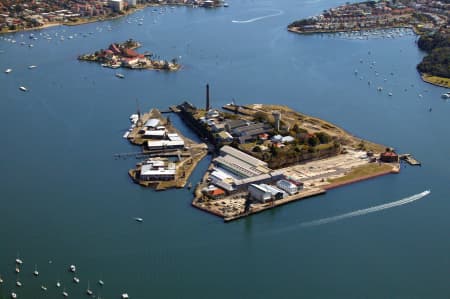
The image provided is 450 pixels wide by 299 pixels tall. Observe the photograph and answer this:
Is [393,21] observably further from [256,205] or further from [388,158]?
[256,205]

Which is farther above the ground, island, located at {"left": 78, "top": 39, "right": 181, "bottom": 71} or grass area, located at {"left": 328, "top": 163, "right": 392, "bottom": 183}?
island, located at {"left": 78, "top": 39, "right": 181, "bottom": 71}

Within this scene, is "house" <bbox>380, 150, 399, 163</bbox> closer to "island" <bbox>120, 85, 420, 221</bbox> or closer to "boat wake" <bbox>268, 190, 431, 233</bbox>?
"island" <bbox>120, 85, 420, 221</bbox>

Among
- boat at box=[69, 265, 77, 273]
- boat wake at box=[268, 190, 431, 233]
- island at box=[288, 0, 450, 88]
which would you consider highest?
island at box=[288, 0, 450, 88]

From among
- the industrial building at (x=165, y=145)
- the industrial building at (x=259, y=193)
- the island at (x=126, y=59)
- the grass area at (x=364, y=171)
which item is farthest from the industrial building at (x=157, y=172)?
the island at (x=126, y=59)

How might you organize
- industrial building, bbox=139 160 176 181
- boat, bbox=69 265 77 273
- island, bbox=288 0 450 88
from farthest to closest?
island, bbox=288 0 450 88 → industrial building, bbox=139 160 176 181 → boat, bbox=69 265 77 273

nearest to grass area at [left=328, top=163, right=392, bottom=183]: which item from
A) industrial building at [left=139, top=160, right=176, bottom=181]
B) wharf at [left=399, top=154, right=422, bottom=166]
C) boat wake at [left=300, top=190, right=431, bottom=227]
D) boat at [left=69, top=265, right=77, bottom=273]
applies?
wharf at [left=399, top=154, right=422, bottom=166]

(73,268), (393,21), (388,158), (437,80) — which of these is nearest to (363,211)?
(388,158)

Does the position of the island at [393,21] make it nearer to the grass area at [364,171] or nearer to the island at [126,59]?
the island at [126,59]
